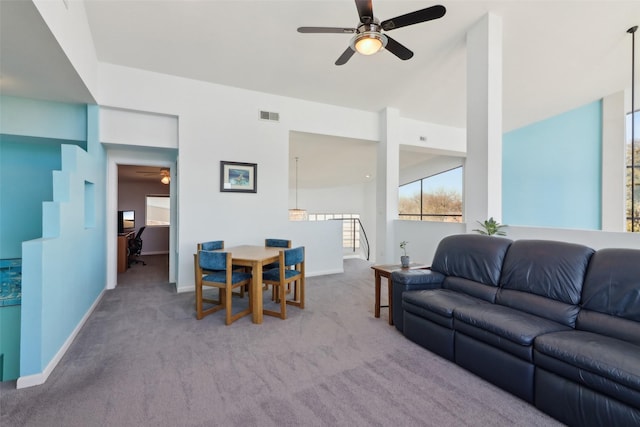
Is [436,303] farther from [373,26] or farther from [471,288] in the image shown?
[373,26]

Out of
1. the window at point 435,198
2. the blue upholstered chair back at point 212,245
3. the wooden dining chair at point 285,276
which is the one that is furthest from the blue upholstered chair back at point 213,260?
the window at point 435,198

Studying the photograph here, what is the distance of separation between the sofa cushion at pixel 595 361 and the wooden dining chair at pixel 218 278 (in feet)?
8.77

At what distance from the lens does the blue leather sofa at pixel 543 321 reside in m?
1.47

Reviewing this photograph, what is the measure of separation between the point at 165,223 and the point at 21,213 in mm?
4836

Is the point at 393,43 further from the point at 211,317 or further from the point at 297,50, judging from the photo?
the point at 211,317

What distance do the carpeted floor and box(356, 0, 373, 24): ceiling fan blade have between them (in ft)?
9.32

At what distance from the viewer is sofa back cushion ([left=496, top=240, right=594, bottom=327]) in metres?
2.01

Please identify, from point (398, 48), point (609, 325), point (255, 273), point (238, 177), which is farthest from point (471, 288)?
point (238, 177)

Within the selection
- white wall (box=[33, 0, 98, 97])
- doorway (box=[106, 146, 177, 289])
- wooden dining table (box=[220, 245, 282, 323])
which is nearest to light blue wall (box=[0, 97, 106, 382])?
doorway (box=[106, 146, 177, 289])

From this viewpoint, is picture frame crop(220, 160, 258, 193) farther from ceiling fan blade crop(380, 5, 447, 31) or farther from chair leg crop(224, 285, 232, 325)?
ceiling fan blade crop(380, 5, 447, 31)

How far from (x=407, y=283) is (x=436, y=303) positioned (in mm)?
452

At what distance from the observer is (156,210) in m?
8.59

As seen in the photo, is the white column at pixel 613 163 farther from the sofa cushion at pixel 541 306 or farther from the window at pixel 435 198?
the sofa cushion at pixel 541 306

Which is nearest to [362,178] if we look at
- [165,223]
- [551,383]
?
[165,223]
